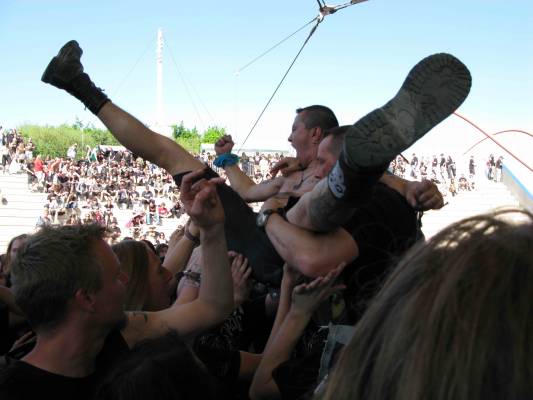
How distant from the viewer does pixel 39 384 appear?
1716mm

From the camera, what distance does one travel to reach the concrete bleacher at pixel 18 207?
27628mm

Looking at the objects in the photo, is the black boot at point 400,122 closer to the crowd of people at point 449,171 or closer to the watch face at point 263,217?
the watch face at point 263,217

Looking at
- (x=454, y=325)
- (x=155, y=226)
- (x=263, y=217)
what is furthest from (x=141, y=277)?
(x=155, y=226)

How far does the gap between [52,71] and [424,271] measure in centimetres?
257

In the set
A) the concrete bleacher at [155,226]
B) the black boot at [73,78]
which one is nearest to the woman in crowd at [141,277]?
the black boot at [73,78]

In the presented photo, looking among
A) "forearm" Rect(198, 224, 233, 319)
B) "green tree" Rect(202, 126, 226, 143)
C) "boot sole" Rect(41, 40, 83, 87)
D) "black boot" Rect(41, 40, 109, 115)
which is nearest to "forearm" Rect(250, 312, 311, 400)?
"forearm" Rect(198, 224, 233, 319)

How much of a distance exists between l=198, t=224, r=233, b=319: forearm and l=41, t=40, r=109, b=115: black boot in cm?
116

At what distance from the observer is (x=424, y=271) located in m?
0.74

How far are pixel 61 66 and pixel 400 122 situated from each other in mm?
1922

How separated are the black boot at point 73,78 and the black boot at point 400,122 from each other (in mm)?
1708

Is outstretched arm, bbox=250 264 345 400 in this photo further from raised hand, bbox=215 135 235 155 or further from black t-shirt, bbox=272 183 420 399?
raised hand, bbox=215 135 235 155

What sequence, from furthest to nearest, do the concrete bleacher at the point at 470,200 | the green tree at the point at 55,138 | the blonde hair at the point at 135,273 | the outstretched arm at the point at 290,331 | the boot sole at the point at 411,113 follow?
the green tree at the point at 55,138 < the concrete bleacher at the point at 470,200 < the blonde hair at the point at 135,273 < the outstretched arm at the point at 290,331 < the boot sole at the point at 411,113

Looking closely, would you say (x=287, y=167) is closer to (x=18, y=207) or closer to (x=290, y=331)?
(x=290, y=331)

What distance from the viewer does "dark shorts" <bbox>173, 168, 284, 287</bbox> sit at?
2.65m
